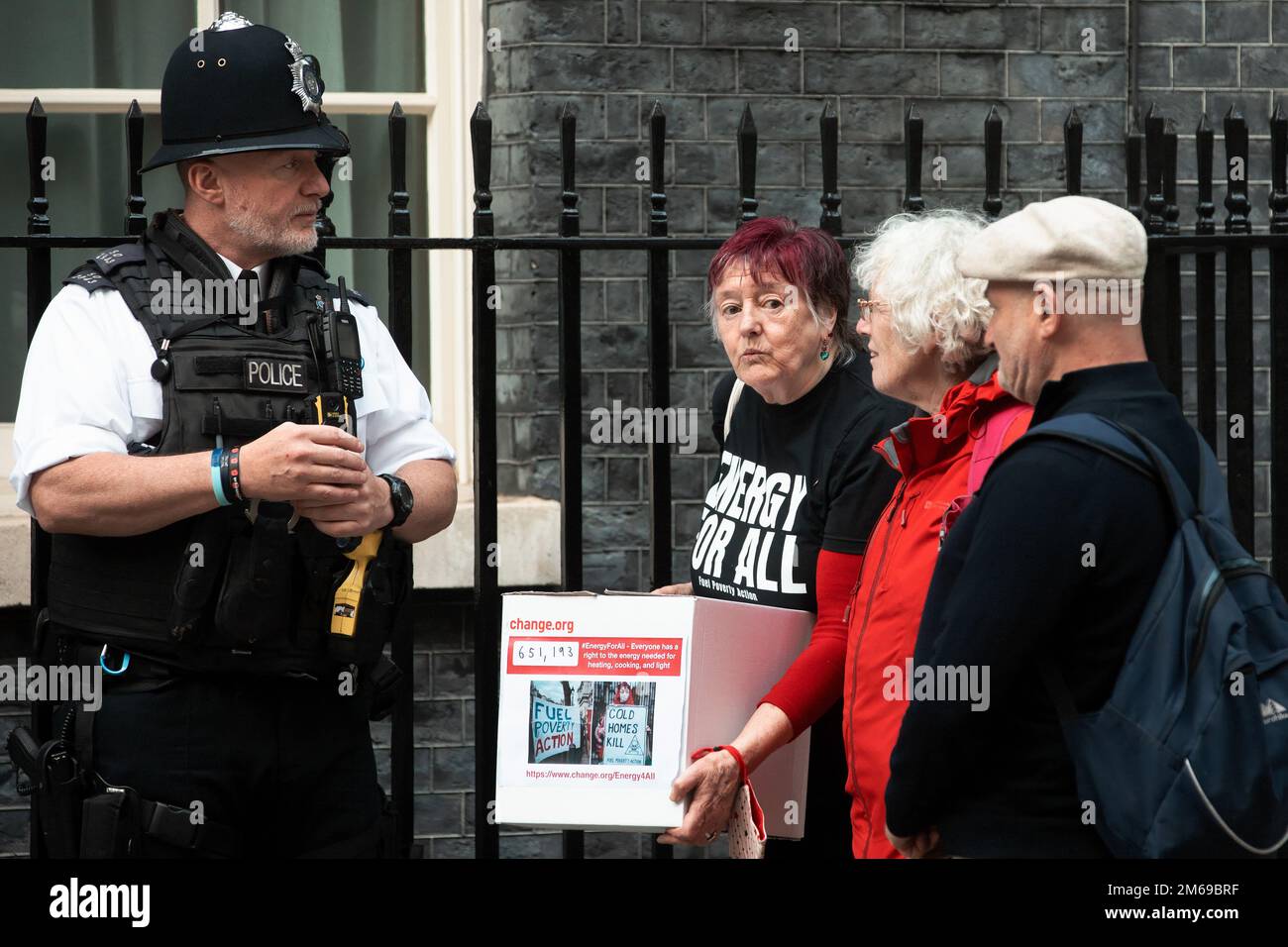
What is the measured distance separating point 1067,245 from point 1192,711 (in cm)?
74

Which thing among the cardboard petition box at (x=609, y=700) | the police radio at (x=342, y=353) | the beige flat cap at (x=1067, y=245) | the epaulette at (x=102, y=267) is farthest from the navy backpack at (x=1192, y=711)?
the epaulette at (x=102, y=267)

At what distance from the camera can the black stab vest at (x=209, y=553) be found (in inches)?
110

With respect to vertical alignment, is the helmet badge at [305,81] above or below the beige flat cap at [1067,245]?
above

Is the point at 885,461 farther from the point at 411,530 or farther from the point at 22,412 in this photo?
the point at 22,412

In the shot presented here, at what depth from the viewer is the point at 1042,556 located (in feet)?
7.43

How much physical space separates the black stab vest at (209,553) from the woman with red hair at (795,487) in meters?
0.76

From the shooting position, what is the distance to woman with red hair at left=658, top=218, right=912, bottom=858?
2.94 meters

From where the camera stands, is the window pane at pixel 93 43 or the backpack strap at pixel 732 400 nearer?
the backpack strap at pixel 732 400

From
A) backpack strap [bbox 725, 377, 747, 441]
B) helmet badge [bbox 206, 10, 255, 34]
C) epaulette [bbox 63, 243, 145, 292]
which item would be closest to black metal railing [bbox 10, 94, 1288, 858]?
backpack strap [bbox 725, 377, 747, 441]

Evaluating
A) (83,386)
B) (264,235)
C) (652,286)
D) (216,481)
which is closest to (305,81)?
(264,235)

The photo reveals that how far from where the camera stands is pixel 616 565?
16.8 feet

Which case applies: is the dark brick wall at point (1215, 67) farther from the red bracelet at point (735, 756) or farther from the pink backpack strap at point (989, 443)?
the red bracelet at point (735, 756)
